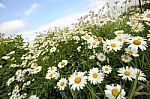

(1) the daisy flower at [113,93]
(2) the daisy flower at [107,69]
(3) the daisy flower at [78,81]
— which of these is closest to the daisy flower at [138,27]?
(2) the daisy flower at [107,69]

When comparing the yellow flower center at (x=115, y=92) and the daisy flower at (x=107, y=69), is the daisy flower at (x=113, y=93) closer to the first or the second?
the yellow flower center at (x=115, y=92)

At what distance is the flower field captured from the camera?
2.00 metres

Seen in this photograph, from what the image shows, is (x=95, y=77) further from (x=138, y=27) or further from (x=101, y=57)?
(x=138, y=27)

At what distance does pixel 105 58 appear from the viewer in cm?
242

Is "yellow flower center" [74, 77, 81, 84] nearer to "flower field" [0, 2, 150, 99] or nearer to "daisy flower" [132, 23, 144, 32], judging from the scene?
"flower field" [0, 2, 150, 99]

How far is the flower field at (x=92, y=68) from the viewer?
6.56 feet

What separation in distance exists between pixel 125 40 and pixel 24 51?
3.27 meters

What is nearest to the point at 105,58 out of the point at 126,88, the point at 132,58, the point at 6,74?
the point at 132,58

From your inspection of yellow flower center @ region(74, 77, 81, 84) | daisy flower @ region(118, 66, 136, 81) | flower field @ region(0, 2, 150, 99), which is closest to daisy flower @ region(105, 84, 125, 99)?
flower field @ region(0, 2, 150, 99)

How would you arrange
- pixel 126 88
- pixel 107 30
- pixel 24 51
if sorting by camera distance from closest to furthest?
pixel 126 88, pixel 107 30, pixel 24 51

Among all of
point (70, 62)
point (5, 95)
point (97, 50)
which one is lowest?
point (5, 95)

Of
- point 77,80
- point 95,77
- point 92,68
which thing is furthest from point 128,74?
point 92,68

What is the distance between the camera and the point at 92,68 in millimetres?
2621

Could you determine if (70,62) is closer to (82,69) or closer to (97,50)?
(82,69)
